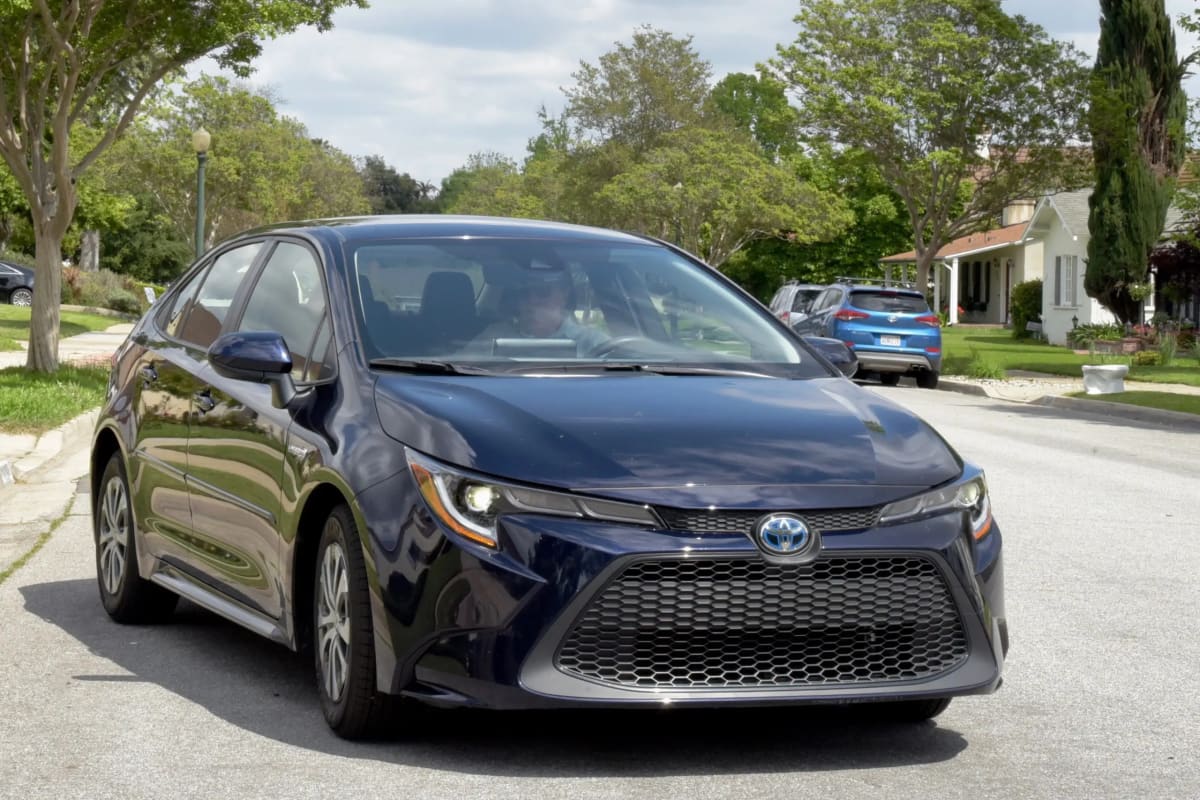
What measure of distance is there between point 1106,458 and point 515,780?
1254cm

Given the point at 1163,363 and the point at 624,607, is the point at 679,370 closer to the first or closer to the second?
the point at 624,607

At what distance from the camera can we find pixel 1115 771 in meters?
5.36

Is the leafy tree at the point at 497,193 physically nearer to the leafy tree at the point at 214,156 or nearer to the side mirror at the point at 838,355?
the leafy tree at the point at 214,156

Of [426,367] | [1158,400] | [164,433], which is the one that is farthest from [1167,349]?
[426,367]

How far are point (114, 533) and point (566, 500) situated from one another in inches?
140

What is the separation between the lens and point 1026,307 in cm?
5409

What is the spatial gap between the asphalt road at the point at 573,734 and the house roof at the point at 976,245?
62.4 m

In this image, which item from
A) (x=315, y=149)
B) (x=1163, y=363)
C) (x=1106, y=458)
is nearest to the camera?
(x=1106, y=458)

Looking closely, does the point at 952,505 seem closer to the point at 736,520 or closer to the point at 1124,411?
A: the point at 736,520

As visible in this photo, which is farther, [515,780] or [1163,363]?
[1163,363]

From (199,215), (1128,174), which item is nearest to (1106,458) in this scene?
(199,215)

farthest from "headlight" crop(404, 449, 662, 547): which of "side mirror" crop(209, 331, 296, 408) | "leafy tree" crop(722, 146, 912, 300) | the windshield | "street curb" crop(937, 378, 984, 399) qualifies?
"leafy tree" crop(722, 146, 912, 300)

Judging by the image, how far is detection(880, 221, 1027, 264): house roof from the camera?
231 ft

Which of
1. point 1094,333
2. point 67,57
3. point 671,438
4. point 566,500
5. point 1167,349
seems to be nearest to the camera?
point 566,500
